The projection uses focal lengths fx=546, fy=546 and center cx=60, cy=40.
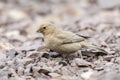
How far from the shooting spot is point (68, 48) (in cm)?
841

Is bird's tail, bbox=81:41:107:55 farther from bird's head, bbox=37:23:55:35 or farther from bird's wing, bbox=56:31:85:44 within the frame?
bird's head, bbox=37:23:55:35

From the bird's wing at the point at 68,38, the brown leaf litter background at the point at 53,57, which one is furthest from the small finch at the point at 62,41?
the brown leaf litter background at the point at 53,57

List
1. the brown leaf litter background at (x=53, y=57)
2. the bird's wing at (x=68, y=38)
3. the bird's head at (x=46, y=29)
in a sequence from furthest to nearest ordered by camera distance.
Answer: the bird's head at (x=46, y=29) < the bird's wing at (x=68, y=38) < the brown leaf litter background at (x=53, y=57)

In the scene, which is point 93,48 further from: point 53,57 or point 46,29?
point 46,29

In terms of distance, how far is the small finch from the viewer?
8352 mm

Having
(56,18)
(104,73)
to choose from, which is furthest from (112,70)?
(56,18)

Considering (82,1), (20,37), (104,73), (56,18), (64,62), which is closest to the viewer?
(104,73)

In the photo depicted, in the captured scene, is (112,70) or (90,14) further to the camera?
(90,14)

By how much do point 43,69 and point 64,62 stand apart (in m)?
0.47

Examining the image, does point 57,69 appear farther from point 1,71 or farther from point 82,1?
point 82,1

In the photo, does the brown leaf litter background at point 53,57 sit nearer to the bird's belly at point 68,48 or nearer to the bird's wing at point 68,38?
the bird's belly at point 68,48

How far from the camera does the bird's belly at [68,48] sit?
8359mm

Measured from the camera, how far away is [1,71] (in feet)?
26.3

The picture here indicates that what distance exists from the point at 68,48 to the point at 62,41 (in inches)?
5.7
